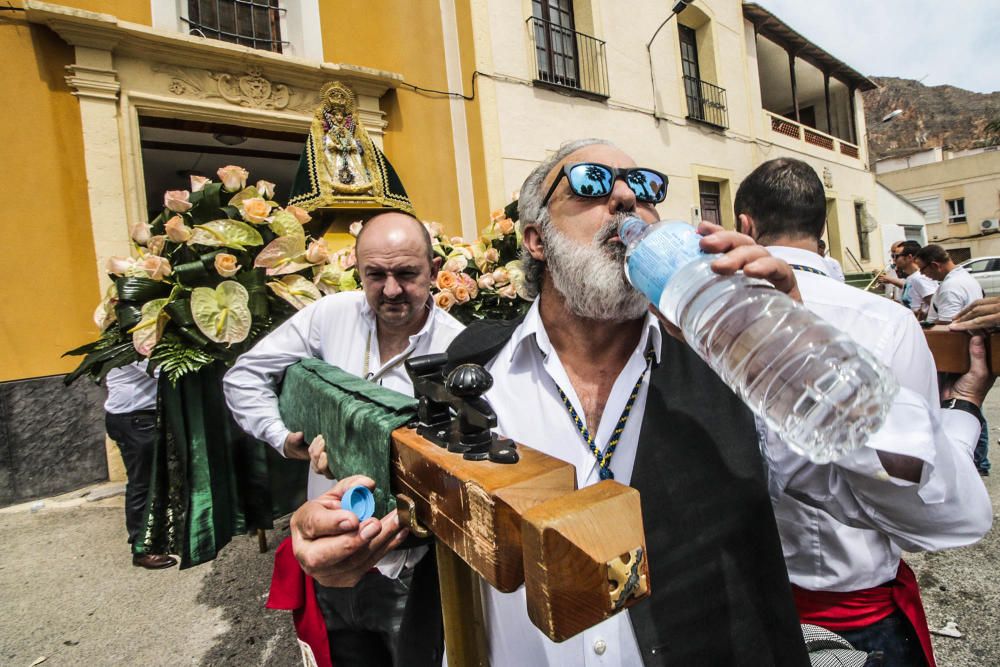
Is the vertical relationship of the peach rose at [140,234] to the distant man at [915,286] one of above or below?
above

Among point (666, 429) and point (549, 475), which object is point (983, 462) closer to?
point (666, 429)

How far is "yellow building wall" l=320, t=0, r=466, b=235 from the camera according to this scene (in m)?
7.07

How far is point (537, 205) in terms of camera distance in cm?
172

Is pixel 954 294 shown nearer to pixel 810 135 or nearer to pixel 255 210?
pixel 255 210

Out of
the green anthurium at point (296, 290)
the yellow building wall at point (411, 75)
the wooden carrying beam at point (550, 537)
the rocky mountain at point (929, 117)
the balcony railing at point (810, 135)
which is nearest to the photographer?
the wooden carrying beam at point (550, 537)

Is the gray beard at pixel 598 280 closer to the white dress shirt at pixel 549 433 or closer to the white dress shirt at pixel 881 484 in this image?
the white dress shirt at pixel 549 433

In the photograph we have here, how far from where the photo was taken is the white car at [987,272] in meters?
14.2

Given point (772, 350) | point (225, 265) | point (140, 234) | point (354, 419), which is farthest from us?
point (140, 234)

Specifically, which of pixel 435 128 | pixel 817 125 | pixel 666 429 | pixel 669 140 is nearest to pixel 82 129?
pixel 435 128

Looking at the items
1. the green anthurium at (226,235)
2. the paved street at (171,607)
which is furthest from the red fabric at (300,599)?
the green anthurium at (226,235)

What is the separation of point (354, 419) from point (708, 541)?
0.83 meters

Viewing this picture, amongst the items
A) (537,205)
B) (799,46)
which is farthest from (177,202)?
(799,46)

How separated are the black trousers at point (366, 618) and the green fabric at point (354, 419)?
741 millimetres

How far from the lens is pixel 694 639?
1105mm
